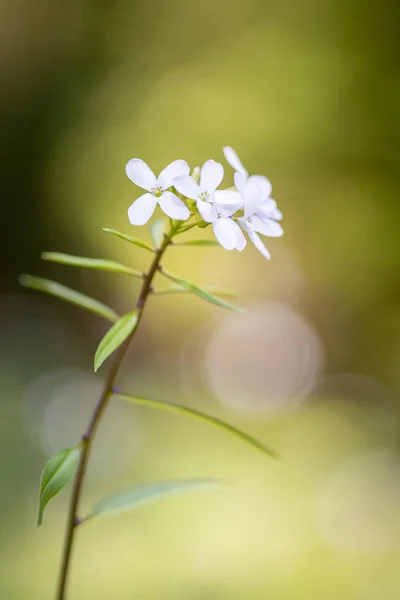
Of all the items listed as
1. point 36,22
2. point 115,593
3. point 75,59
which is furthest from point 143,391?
point 36,22

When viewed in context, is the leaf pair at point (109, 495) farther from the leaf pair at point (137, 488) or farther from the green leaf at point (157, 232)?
the green leaf at point (157, 232)

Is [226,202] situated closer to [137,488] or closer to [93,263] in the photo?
[93,263]

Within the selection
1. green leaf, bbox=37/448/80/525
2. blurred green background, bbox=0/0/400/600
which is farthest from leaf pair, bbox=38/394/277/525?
blurred green background, bbox=0/0/400/600

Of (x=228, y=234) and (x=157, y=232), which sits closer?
(x=228, y=234)

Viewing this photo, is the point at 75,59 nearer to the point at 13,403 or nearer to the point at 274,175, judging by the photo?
the point at 274,175

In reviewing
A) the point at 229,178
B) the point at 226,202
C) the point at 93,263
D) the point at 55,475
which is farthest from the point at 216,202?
the point at 229,178

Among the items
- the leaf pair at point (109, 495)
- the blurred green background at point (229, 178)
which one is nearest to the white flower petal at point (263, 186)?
the leaf pair at point (109, 495)

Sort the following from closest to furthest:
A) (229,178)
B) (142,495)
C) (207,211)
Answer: (207,211)
(142,495)
(229,178)
